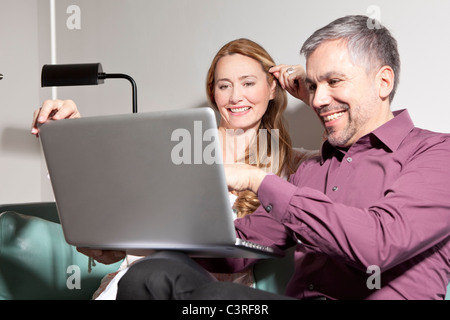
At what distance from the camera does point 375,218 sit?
1139 millimetres

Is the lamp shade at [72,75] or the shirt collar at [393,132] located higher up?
the lamp shade at [72,75]

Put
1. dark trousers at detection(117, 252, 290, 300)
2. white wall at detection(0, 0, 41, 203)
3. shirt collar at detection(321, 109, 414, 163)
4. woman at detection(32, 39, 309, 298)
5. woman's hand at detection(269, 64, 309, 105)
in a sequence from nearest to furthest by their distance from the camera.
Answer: dark trousers at detection(117, 252, 290, 300) < shirt collar at detection(321, 109, 414, 163) < woman's hand at detection(269, 64, 309, 105) < woman at detection(32, 39, 309, 298) < white wall at detection(0, 0, 41, 203)

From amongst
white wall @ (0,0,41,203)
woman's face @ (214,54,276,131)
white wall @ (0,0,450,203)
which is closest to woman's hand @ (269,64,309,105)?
woman's face @ (214,54,276,131)

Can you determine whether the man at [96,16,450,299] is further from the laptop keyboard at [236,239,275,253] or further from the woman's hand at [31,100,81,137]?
the woman's hand at [31,100,81,137]

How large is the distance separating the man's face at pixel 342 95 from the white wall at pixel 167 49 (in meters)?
0.46

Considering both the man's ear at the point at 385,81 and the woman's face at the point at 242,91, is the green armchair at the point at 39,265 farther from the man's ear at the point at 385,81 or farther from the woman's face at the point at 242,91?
the man's ear at the point at 385,81

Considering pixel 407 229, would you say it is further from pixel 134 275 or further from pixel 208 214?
pixel 134 275

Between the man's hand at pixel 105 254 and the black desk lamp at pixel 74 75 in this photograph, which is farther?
the black desk lamp at pixel 74 75

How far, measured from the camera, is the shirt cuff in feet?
3.86

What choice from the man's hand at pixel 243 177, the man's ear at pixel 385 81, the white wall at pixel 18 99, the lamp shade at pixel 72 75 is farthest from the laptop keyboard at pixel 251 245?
the white wall at pixel 18 99

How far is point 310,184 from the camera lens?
5.16 ft

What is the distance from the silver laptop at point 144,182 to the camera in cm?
106

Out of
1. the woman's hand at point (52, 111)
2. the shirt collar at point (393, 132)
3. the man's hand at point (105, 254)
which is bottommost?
the man's hand at point (105, 254)

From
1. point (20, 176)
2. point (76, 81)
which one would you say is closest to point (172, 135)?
point (76, 81)
